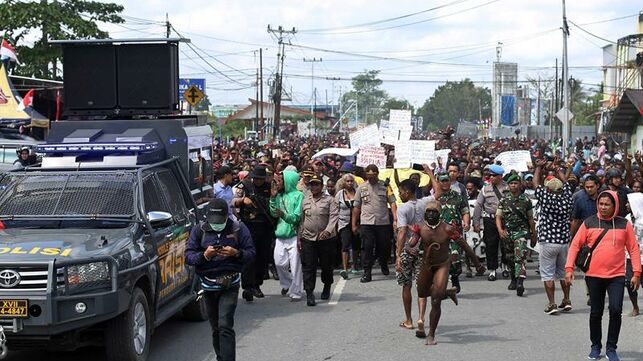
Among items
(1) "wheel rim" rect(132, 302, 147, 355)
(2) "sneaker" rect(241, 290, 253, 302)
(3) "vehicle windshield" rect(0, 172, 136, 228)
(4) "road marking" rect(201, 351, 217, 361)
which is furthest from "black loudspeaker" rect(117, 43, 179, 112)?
(1) "wheel rim" rect(132, 302, 147, 355)

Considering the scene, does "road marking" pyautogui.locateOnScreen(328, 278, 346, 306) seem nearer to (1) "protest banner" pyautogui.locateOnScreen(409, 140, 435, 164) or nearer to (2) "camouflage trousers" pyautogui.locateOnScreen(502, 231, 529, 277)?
(2) "camouflage trousers" pyautogui.locateOnScreen(502, 231, 529, 277)

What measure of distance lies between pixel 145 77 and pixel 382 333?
757 cm

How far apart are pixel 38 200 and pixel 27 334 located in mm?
1973

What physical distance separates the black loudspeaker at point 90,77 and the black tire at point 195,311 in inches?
249

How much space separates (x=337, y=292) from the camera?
13.3 meters

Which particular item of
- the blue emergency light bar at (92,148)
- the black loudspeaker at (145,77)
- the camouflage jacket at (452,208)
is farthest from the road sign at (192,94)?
the blue emergency light bar at (92,148)

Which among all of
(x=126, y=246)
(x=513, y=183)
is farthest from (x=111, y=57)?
(x=126, y=246)

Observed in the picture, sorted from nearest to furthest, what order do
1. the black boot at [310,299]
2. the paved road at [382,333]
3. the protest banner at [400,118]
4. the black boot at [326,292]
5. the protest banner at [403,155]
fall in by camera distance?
the paved road at [382,333]
the black boot at [310,299]
the black boot at [326,292]
the protest banner at [403,155]
the protest banner at [400,118]

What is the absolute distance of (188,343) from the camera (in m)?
9.77

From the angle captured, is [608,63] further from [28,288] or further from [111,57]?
[28,288]

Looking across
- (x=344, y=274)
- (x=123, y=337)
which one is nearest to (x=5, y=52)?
(x=344, y=274)

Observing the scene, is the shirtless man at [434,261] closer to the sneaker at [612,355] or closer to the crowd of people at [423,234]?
the crowd of people at [423,234]

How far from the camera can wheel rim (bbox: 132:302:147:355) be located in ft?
27.7

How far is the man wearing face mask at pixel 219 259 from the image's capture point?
26.2 feet
